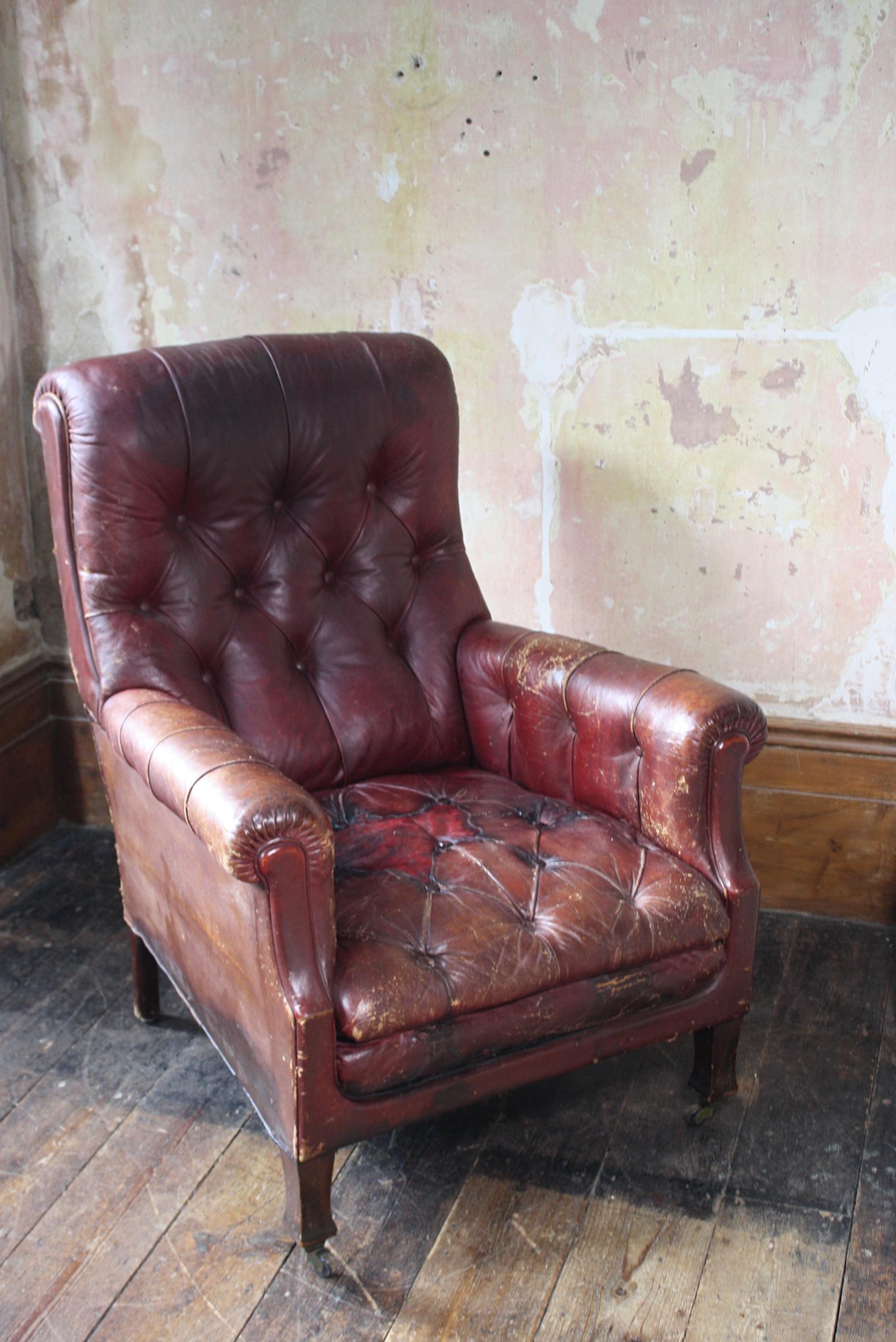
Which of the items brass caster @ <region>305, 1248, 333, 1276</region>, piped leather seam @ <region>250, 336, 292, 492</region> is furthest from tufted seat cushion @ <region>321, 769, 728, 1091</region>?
piped leather seam @ <region>250, 336, 292, 492</region>

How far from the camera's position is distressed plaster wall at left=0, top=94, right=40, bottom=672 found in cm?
249

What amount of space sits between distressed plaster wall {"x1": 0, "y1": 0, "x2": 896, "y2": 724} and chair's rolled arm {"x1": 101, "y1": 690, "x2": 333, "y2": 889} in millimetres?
1022

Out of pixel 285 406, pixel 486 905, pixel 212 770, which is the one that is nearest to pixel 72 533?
pixel 285 406

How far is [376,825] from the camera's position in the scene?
1767 millimetres

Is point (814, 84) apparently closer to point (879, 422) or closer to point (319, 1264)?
point (879, 422)

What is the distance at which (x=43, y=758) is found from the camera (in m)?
2.68

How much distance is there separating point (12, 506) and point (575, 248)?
1298 millimetres

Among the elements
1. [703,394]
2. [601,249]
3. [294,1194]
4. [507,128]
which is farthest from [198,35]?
[294,1194]

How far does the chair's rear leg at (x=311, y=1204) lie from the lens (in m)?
1.47

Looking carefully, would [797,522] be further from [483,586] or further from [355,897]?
[355,897]

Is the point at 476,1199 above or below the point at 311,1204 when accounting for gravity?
below

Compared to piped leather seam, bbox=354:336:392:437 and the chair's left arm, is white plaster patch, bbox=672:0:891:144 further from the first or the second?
the chair's left arm

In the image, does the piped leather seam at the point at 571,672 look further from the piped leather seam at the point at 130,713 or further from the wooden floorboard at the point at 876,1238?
the wooden floorboard at the point at 876,1238

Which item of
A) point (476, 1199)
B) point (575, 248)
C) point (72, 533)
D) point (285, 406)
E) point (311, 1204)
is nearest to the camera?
point (311, 1204)
